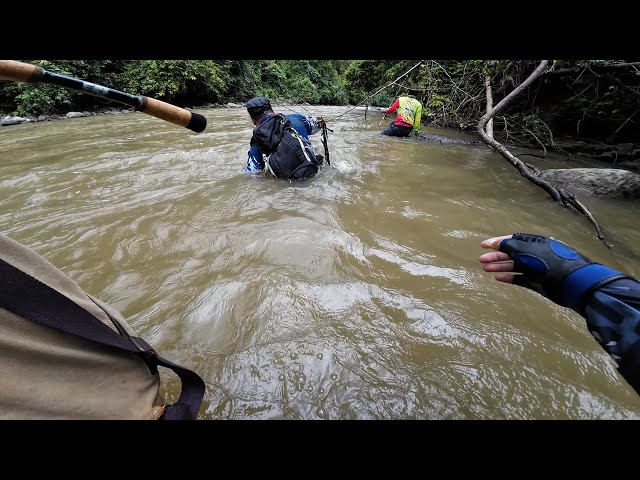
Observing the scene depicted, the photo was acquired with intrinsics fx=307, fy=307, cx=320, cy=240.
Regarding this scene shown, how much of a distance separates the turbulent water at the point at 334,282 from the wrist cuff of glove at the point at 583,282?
2.06 ft

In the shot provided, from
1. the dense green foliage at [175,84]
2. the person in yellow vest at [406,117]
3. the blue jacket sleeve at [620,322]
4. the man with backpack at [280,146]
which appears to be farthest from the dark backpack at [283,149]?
the person in yellow vest at [406,117]

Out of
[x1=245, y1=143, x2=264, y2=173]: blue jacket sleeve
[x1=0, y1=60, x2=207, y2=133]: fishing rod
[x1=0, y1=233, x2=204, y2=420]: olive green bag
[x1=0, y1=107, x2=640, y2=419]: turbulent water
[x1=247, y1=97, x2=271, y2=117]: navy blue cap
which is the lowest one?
[x1=0, y1=107, x2=640, y2=419]: turbulent water

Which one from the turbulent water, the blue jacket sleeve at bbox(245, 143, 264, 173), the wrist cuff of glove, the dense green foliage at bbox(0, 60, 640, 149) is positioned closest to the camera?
the wrist cuff of glove

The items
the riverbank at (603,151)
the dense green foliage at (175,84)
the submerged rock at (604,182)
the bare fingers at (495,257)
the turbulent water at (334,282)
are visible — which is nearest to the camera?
the bare fingers at (495,257)

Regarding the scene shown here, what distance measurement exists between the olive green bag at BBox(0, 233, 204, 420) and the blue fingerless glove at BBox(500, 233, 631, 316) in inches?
54.9

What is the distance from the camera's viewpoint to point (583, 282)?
1.15 m

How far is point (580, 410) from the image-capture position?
4.74ft

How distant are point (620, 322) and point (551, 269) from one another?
262 millimetres

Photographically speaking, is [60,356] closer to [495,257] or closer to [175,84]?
[495,257]

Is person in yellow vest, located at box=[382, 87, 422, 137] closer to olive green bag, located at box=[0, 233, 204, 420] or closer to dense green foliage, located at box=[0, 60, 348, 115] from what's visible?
dense green foliage, located at box=[0, 60, 348, 115]

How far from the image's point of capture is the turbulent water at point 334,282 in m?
1.55

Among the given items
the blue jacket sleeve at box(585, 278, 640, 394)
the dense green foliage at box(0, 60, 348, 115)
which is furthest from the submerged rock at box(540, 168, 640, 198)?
the dense green foliage at box(0, 60, 348, 115)

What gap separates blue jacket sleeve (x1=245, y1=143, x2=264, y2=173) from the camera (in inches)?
193

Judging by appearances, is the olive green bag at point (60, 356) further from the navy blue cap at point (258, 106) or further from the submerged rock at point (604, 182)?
the submerged rock at point (604, 182)
